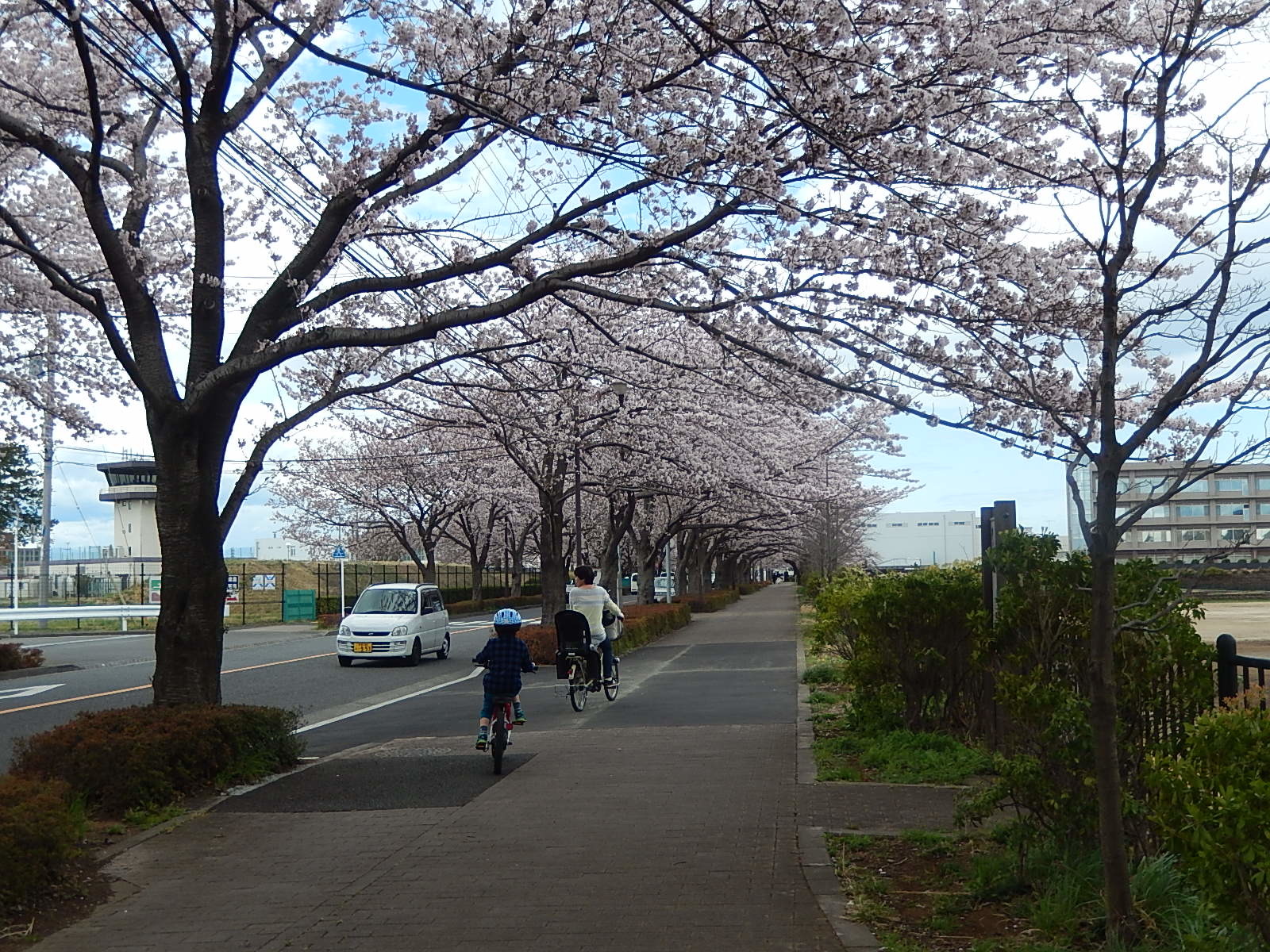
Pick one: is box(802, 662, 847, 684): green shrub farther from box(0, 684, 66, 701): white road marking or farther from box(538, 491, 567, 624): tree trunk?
box(0, 684, 66, 701): white road marking

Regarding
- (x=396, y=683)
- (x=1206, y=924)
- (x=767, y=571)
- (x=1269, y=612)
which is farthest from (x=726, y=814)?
(x=767, y=571)

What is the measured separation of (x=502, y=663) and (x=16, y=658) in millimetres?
16417

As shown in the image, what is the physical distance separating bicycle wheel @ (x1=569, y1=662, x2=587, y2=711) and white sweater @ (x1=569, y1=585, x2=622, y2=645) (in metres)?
0.62

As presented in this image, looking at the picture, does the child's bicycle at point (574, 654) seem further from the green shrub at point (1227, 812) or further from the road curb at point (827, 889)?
the green shrub at point (1227, 812)

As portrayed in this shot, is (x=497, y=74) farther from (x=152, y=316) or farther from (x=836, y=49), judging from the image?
(x=152, y=316)

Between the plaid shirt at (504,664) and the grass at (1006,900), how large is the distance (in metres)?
4.28

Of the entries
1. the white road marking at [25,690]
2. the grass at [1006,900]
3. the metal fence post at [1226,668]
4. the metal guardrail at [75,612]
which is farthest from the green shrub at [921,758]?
the metal guardrail at [75,612]

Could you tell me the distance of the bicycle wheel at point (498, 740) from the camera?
33.3 feet

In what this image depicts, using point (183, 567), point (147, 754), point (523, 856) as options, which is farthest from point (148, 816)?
point (523, 856)

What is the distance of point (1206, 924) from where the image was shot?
475 cm

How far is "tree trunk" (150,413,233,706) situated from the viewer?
1029cm

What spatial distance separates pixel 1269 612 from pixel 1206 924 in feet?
142

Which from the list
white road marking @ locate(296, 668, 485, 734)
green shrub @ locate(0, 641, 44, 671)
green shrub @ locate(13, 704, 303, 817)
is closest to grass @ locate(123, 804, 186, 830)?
green shrub @ locate(13, 704, 303, 817)

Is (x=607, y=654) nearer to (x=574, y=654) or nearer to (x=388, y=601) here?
(x=574, y=654)
